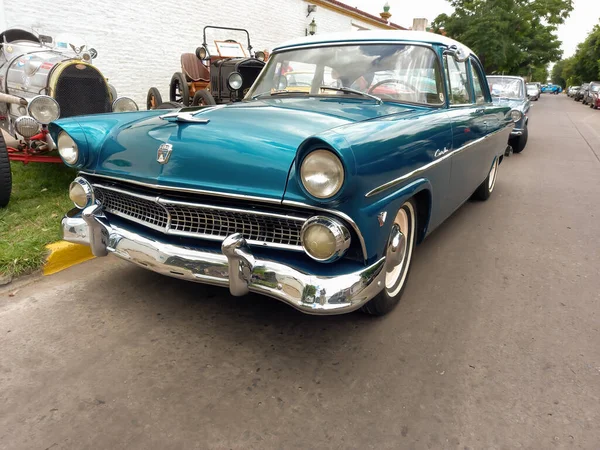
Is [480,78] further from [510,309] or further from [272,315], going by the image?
[272,315]

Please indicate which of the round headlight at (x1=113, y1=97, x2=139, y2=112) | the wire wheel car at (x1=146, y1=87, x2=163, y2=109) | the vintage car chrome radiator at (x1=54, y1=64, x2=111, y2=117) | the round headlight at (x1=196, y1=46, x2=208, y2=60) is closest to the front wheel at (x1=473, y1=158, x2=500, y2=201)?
the round headlight at (x1=113, y1=97, x2=139, y2=112)

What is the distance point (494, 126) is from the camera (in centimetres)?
450

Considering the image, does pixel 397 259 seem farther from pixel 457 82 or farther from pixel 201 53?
pixel 201 53

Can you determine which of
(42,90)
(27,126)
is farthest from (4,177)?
(42,90)

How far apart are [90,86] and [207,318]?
4079mm

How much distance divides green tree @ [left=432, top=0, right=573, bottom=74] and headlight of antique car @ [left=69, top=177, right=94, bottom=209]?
27058 mm

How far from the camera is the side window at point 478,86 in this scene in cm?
414

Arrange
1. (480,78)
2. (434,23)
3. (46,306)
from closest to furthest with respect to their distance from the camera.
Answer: (46,306), (480,78), (434,23)

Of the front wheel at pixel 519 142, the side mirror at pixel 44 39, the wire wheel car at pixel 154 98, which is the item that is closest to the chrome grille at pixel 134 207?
the side mirror at pixel 44 39

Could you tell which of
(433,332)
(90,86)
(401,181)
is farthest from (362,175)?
(90,86)

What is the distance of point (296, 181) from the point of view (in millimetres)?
1961

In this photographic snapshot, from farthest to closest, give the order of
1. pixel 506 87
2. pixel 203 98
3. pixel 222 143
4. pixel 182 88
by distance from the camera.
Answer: pixel 506 87
pixel 182 88
pixel 203 98
pixel 222 143

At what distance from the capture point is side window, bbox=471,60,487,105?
4145 millimetres

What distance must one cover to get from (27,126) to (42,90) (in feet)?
3.81
